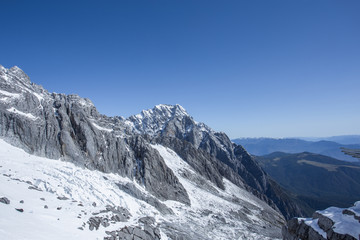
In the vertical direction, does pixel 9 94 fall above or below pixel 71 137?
above

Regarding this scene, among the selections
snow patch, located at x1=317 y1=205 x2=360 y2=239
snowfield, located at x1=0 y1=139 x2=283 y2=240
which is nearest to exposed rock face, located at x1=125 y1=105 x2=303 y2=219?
snowfield, located at x1=0 y1=139 x2=283 y2=240

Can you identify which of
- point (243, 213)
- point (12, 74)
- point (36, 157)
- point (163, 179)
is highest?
point (12, 74)

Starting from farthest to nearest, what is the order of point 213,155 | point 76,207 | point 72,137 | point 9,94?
point 213,155 → point 72,137 → point 9,94 → point 76,207

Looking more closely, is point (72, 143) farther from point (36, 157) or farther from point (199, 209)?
point (199, 209)

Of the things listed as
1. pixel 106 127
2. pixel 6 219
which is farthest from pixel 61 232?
pixel 106 127

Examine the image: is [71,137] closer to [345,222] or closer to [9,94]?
[9,94]

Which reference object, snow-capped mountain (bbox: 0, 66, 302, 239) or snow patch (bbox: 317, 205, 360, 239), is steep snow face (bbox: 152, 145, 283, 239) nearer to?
snow-capped mountain (bbox: 0, 66, 302, 239)

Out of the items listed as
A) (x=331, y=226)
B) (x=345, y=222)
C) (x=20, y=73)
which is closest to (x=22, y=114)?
(x=20, y=73)

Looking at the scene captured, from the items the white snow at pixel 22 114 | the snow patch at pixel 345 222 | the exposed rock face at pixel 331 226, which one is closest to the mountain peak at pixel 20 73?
the white snow at pixel 22 114
